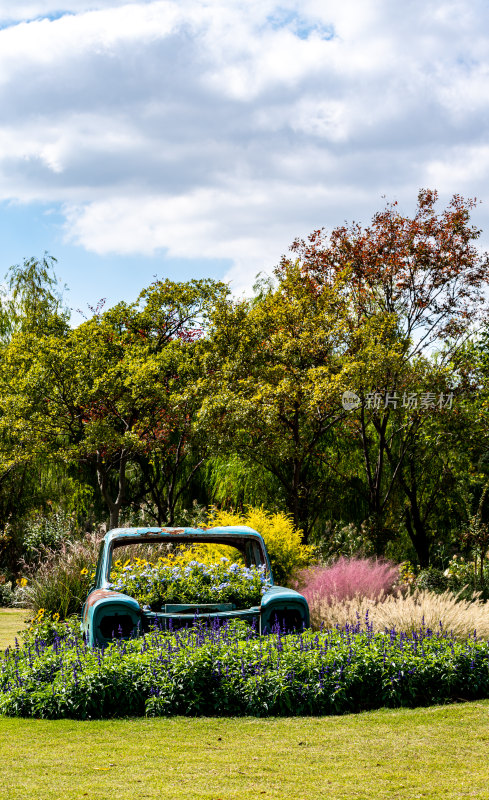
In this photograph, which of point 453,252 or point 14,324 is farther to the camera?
point 14,324

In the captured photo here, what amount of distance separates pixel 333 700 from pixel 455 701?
4.11ft

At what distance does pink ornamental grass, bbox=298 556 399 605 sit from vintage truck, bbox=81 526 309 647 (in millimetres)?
1436

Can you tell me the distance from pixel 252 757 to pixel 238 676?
1.36m

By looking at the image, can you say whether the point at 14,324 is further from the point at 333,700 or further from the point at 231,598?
the point at 333,700

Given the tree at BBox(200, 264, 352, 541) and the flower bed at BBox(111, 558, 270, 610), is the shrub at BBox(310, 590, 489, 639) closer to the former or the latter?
the flower bed at BBox(111, 558, 270, 610)

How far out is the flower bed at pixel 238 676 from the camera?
20.0 ft

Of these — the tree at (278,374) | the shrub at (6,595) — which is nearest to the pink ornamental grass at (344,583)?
the tree at (278,374)

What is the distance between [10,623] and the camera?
13.0 m

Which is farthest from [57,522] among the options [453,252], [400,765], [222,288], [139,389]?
[400,765]

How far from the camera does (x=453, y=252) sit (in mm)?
16656

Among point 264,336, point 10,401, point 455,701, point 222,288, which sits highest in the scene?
point 222,288

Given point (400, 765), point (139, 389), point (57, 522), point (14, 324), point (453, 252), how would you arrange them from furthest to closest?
point (14, 324)
point (57, 522)
point (453, 252)
point (139, 389)
point (400, 765)

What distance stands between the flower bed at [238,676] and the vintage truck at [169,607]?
31 cm

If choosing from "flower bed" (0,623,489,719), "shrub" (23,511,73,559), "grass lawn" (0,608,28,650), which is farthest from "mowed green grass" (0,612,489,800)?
"shrub" (23,511,73,559)
